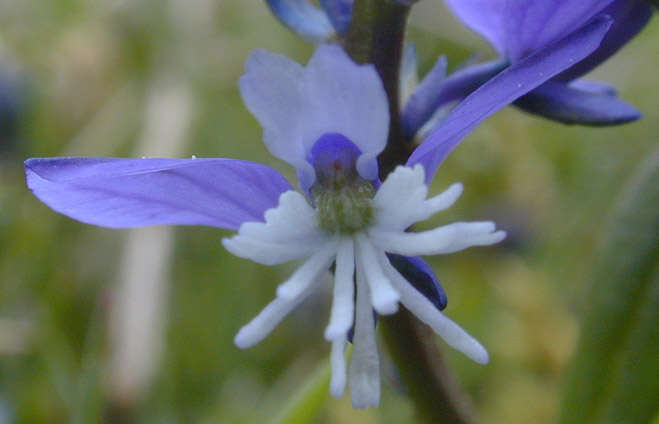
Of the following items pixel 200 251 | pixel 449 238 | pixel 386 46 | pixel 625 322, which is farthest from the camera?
pixel 200 251

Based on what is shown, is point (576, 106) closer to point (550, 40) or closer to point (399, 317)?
point (550, 40)

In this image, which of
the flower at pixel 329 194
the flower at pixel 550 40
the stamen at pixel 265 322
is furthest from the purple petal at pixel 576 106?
the stamen at pixel 265 322

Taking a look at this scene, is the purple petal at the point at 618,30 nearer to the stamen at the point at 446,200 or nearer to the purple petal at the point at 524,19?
the purple petal at the point at 524,19

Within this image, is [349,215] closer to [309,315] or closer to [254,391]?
[254,391]

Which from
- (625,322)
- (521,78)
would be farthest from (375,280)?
(625,322)

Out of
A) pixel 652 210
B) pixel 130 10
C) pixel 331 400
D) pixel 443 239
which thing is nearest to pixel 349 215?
pixel 443 239

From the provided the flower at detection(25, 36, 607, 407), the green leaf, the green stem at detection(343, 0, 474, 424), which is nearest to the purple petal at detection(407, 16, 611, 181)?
the flower at detection(25, 36, 607, 407)
